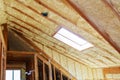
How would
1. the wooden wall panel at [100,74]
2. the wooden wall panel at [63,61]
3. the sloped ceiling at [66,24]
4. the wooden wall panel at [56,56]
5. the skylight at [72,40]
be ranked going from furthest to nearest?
1. the wooden wall panel at [100,74]
2. the wooden wall panel at [63,61]
3. the wooden wall panel at [56,56]
4. the skylight at [72,40]
5. the sloped ceiling at [66,24]

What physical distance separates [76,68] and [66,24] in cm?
292

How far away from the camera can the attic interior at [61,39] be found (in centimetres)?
311

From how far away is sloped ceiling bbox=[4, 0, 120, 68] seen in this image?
3.06 m

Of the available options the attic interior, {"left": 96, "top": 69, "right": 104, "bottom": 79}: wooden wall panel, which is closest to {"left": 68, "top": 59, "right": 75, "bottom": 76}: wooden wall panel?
the attic interior

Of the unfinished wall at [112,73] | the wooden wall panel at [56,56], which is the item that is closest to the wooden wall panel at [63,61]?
the wooden wall panel at [56,56]

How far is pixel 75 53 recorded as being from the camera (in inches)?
224

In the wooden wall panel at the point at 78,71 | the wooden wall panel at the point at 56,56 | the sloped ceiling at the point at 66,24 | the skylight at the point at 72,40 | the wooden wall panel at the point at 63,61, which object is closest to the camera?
the sloped ceiling at the point at 66,24

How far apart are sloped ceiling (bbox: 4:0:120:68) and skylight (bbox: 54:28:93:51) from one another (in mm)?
155

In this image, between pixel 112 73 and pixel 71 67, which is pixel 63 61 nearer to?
pixel 71 67

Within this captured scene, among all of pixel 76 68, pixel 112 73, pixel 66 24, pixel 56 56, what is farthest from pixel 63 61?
pixel 66 24

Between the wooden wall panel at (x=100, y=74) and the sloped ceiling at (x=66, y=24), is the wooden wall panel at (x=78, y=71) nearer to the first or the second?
the sloped ceiling at (x=66, y=24)

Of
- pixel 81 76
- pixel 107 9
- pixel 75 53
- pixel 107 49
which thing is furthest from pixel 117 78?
pixel 107 9

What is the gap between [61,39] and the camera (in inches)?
200

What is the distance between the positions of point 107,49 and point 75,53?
137cm
